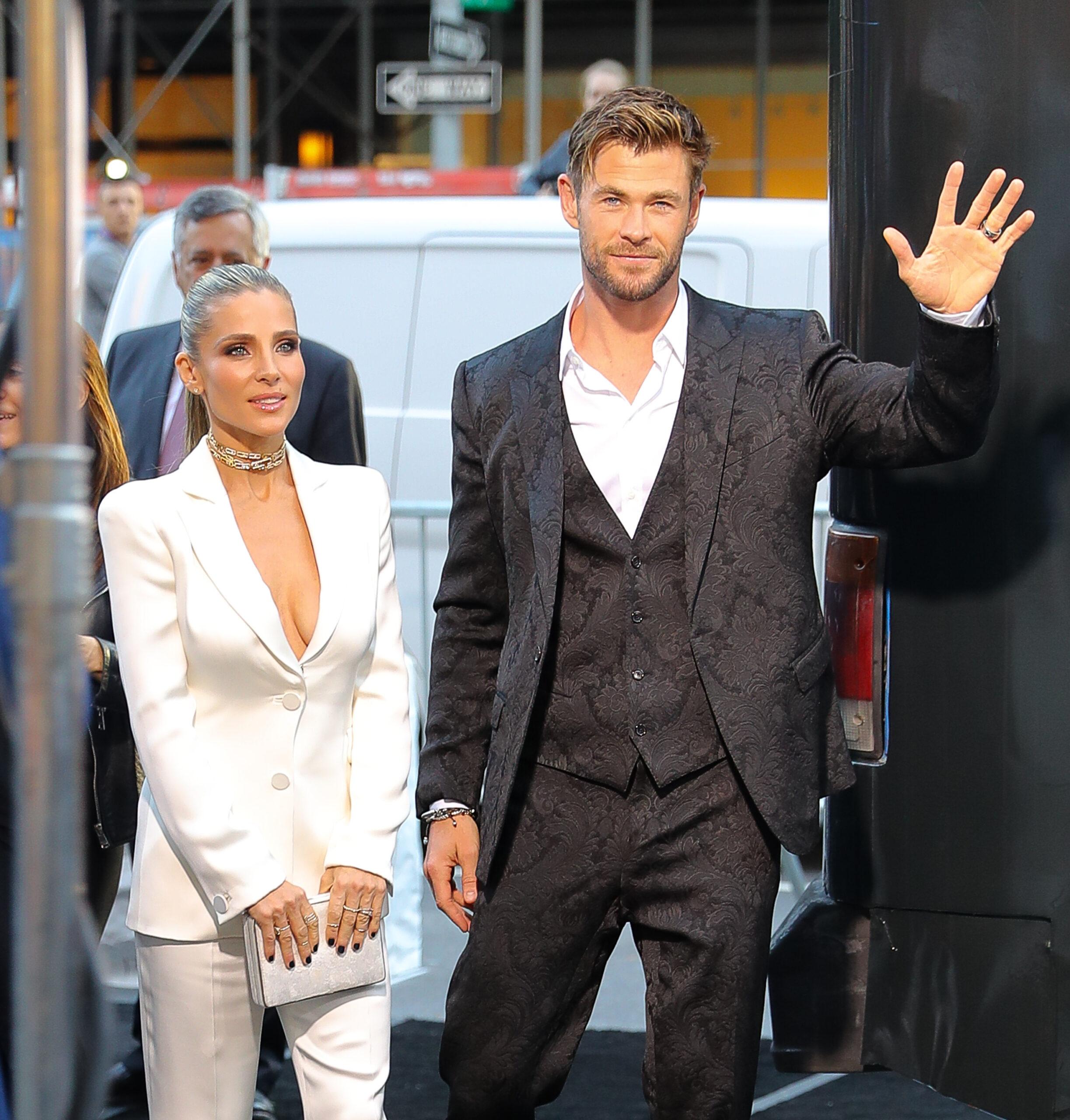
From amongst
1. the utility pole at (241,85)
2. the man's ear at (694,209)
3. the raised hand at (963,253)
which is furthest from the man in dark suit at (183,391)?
the utility pole at (241,85)

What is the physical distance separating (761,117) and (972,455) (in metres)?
21.4

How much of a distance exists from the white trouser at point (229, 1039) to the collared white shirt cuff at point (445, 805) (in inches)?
13.3

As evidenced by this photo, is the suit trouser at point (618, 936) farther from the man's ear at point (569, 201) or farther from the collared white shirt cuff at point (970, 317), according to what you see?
the man's ear at point (569, 201)

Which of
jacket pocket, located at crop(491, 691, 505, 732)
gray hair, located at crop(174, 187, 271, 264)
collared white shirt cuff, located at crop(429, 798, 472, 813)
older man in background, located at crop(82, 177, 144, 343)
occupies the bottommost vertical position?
collared white shirt cuff, located at crop(429, 798, 472, 813)

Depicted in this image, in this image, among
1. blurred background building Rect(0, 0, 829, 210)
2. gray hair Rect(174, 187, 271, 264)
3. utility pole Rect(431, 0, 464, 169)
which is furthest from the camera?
blurred background building Rect(0, 0, 829, 210)

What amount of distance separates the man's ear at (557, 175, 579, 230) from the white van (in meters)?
3.13

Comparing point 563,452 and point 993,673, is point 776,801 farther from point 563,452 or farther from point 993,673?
point 563,452

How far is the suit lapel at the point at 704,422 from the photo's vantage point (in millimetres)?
2873

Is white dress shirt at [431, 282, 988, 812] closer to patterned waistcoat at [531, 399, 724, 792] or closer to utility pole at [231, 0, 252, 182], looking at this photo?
patterned waistcoat at [531, 399, 724, 792]

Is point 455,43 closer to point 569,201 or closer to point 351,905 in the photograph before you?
point 569,201

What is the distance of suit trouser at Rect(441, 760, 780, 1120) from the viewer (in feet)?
9.39

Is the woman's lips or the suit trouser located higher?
the woman's lips

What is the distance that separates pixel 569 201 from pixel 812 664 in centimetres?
88

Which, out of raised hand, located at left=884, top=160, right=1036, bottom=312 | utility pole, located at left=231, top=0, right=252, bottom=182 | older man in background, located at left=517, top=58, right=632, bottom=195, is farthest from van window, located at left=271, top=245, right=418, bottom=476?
utility pole, located at left=231, top=0, right=252, bottom=182
